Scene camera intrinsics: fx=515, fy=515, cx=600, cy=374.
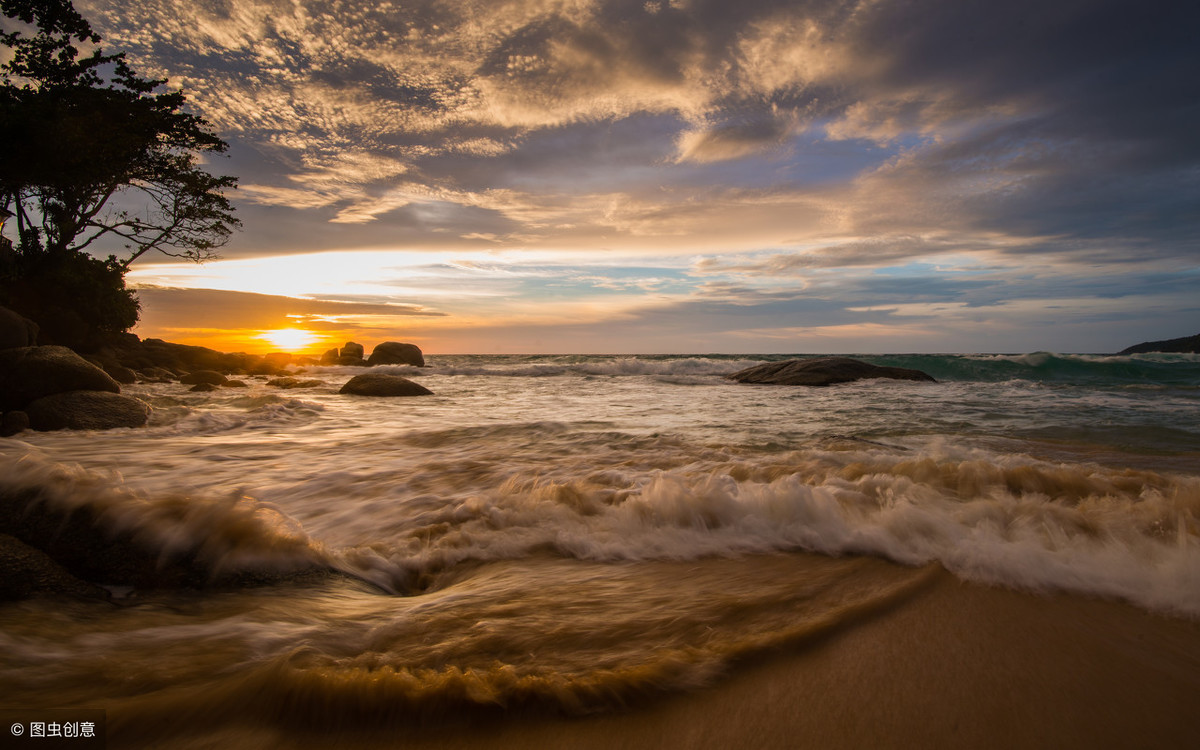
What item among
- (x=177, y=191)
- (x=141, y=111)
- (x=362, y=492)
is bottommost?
(x=362, y=492)

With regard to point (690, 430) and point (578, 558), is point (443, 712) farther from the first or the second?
point (690, 430)

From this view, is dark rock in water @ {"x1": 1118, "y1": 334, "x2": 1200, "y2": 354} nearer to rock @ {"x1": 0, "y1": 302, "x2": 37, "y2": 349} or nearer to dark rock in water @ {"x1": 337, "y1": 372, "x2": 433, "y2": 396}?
dark rock in water @ {"x1": 337, "y1": 372, "x2": 433, "y2": 396}

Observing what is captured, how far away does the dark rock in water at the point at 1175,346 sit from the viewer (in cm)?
3162

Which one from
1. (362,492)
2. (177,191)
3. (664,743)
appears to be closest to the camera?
(664,743)

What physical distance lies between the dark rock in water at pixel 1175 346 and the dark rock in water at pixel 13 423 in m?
47.3

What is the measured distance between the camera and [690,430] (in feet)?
22.9

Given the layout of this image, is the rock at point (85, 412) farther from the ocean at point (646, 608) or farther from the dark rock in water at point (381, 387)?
the dark rock in water at point (381, 387)

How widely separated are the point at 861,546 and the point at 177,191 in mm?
24575

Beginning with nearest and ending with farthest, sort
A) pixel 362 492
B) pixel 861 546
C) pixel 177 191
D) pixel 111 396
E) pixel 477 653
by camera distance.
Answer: pixel 477 653, pixel 861 546, pixel 362 492, pixel 111 396, pixel 177 191

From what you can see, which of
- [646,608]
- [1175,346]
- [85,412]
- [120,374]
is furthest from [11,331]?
[1175,346]

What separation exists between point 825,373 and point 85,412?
1607cm

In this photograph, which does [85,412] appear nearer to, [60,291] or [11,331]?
[11,331]

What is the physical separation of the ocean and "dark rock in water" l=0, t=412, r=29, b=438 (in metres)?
3.35

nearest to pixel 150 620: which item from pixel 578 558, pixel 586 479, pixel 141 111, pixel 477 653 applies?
pixel 477 653
